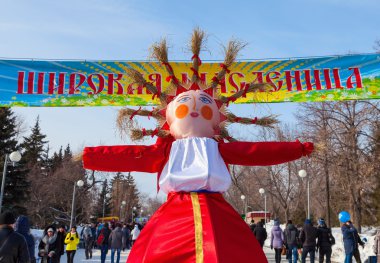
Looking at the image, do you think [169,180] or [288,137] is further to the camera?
[288,137]

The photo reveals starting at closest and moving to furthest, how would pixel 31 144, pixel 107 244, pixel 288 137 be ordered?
pixel 107 244
pixel 288 137
pixel 31 144

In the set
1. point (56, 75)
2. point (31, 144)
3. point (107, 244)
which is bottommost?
point (107, 244)

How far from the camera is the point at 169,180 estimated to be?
470 cm

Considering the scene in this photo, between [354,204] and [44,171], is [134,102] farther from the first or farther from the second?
[44,171]

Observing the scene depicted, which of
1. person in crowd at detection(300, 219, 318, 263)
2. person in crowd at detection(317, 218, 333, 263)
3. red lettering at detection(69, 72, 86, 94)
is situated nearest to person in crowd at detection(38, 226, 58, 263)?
red lettering at detection(69, 72, 86, 94)

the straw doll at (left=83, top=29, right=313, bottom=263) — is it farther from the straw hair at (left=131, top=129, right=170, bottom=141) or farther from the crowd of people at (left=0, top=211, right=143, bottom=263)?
the crowd of people at (left=0, top=211, right=143, bottom=263)

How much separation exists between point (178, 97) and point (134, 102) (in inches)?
181

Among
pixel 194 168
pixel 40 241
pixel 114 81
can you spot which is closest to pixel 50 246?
pixel 40 241

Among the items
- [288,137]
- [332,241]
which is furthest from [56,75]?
[288,137]

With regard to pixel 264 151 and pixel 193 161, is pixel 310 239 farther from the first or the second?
pixel 193 161

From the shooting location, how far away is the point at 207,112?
17.0 ft

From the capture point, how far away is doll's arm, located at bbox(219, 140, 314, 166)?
5023 millimetres

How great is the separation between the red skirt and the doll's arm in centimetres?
58

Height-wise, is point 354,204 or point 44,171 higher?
point 44,171
